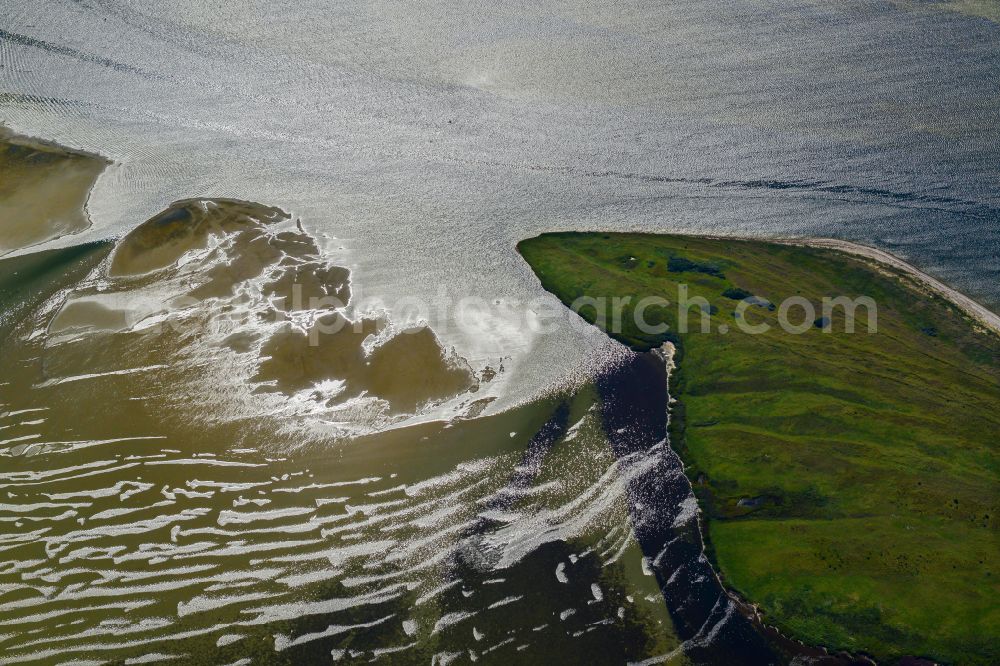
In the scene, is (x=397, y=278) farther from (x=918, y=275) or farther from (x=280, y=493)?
(x=918, y=275)

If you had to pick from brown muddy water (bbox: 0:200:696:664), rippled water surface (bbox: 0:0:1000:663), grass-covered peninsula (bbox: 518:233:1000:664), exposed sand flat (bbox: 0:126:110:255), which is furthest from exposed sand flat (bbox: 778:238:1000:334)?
exposed sand flat (bbox: 0:126:110:255)

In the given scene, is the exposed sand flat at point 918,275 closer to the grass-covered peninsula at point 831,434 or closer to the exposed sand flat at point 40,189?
the grass-covered peninsula at point 831,434

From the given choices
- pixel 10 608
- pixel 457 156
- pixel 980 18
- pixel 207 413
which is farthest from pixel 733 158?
pixel 10 608

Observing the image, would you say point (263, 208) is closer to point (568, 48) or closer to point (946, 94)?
point (568, 48)

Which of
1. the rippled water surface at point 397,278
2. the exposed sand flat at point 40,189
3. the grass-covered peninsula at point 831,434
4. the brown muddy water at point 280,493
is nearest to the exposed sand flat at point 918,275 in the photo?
the grass-covered peninsula at point 831,434

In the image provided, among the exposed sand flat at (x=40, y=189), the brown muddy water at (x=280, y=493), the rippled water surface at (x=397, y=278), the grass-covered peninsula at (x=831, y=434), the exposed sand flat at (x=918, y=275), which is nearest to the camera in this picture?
the brown muddy water at (x=280, y=493)
